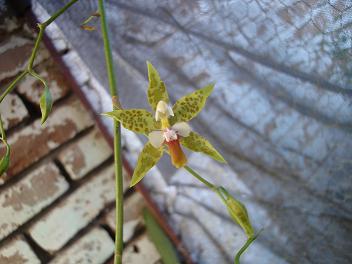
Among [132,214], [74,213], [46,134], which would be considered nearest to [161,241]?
[132,214]

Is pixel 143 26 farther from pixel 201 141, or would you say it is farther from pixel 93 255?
pixel 93 255

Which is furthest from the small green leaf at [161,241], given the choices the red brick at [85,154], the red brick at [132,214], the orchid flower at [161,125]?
the orchid flower at [161,125]

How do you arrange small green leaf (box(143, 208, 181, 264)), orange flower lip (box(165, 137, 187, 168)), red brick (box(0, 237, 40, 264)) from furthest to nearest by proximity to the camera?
small green leaf (box(143, 208, 181, 264)) < red brick (box(0, 237, 40, 264)) < orange flower lip (box(165, 137, 187, 168))

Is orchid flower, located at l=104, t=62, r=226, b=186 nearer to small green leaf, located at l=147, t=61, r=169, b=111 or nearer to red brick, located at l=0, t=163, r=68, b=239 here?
small green leaf, located at l=147, t=61, r=169, b=111

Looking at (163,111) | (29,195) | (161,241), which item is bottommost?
(161,241)

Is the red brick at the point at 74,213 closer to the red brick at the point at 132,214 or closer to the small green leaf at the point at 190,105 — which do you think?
the red brick at the point at 132,214

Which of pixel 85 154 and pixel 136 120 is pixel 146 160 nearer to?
pixel 136 120

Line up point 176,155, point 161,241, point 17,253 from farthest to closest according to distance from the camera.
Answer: point 161,241 < point 17,253 < point 176,155

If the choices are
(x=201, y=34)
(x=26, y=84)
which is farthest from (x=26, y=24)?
(x=201, y=34)

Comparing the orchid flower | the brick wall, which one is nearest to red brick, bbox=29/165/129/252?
the brick wall
